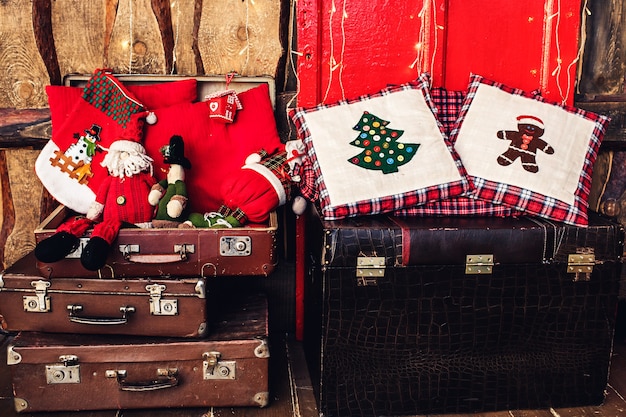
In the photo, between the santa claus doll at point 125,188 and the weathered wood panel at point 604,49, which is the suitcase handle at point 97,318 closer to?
the santa claus doll at point 125,188

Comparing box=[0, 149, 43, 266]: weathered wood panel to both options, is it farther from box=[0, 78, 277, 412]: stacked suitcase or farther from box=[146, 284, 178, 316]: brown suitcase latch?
box=[146, 284, 178, 316]: brown suitcase latch

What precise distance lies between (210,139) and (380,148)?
2.22 feet

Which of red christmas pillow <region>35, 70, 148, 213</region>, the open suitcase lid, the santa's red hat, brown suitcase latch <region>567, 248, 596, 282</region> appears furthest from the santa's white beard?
→ brown suitcase latch <region>567, 248, 596, 282</region>

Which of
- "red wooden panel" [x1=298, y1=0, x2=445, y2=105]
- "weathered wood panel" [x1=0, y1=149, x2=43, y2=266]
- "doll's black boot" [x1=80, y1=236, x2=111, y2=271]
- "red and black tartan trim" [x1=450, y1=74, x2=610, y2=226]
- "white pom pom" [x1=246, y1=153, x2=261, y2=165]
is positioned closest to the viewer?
"doll's black boot" [x1=80, y1=236, x2=111, y2=271]

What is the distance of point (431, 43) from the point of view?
2.19 m

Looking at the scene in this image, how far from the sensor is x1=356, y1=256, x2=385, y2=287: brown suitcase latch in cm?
167

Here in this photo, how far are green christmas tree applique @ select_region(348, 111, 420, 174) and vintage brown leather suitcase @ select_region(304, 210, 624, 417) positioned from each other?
174mm

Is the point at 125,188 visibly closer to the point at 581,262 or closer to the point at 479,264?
the point at 479,264

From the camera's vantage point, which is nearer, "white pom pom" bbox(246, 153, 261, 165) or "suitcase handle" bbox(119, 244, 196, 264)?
"suitcase handle" bbox(119, 244, 196, 264)

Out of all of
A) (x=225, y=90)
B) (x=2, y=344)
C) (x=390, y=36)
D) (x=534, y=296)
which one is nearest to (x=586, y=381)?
(x=534, y=296)

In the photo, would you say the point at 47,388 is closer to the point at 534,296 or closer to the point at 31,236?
the point at 31,236

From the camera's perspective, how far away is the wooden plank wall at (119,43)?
7.20 ft

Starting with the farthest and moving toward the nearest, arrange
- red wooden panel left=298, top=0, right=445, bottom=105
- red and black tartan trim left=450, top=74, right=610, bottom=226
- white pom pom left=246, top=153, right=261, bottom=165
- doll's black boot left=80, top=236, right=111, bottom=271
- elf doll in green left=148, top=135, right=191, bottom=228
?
red wooden panel left=298, top=0, right=445, bottom=105 → white pom pom left=246, top=153, right=261, bottom=165 → elf doll in green left=148, top=135, right=191, bottom=228 → red and black tartan trim left=450, top=74, right=610, bottom=226 → doll's black boot left=80, top=236, right=111, bottom=271

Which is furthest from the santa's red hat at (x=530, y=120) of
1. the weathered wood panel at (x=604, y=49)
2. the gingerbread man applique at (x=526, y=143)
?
the weathered wood panel at (x=604, y=49)
